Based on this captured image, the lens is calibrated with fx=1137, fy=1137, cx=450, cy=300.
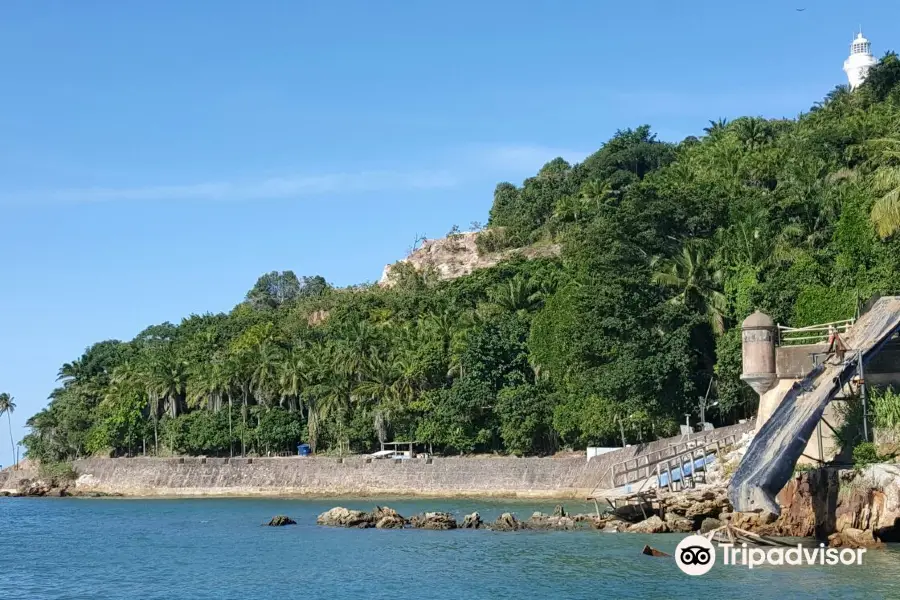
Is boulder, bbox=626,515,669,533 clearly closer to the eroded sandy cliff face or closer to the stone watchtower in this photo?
the stone watchtower

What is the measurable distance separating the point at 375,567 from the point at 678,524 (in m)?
11.3

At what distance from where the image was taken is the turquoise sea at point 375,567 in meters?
31.7

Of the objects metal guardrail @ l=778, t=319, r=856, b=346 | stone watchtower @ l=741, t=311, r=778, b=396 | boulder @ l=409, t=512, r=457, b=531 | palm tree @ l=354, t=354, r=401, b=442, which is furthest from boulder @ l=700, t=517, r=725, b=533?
palm tree @ l=354, t=354, r=401, b=442

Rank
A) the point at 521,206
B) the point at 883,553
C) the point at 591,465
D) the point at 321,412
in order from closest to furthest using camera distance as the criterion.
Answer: the point at 883,553
the point at 591,465
the point at 321,412
the point at 521,206

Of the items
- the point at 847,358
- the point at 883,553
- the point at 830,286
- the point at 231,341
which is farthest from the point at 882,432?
the point at 231,341

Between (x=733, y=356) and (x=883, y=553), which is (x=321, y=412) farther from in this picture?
(x=883, y=553)

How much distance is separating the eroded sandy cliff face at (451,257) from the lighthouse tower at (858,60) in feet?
124

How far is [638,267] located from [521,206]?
194ft

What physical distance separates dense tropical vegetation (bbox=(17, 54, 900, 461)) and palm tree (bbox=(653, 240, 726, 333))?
0.13 meters

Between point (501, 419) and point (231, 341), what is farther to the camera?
point (231, 341)

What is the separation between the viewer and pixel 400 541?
1769 inches

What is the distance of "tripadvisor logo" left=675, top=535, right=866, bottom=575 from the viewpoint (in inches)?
1321

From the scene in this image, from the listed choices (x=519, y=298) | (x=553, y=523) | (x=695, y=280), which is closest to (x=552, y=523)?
(x=553, y=523)

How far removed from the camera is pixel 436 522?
159ft
